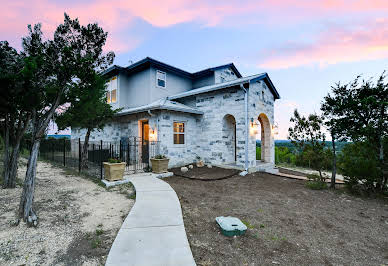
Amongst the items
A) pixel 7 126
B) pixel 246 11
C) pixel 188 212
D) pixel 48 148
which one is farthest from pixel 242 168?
pixel 48 148

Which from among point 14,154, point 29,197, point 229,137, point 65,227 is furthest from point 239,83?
point 14,154

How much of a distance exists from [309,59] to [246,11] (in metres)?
5.94

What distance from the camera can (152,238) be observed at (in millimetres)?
2623

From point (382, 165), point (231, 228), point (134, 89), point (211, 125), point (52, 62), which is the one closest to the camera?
point (231, 228)

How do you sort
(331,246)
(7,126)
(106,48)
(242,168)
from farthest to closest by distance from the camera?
(242,168)
(7,126)
(106,48)
(331,246)

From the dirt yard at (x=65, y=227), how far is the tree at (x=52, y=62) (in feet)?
1.70

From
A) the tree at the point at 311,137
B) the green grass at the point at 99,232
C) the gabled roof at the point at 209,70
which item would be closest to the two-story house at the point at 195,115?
the gabled roof at the point at 209,70

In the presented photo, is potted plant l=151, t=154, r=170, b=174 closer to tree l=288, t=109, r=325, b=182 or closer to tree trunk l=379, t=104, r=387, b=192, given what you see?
tree l=288, t=109, r=325, b=182

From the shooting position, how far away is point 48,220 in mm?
3494

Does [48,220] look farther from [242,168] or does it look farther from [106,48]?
[242,168]

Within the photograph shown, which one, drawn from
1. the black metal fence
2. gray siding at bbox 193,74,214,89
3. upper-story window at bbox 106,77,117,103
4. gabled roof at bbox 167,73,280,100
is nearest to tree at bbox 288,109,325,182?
gabled roof at bbox 167,73,280,100

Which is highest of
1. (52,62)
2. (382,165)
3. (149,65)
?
(149,65)

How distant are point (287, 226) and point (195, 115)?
7.82 meters

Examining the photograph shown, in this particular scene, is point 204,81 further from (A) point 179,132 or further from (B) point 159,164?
(B) point 159,164
